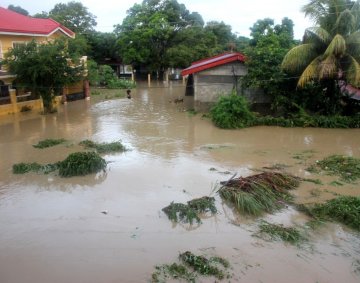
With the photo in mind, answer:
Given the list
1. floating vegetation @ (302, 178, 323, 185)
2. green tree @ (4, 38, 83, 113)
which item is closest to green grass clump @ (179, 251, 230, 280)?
floating vegetation @ (302, 178, 323, 185)

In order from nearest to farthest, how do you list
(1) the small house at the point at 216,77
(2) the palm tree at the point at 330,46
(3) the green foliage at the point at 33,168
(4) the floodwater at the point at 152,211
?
(4) the floodwater at the point at 152,211 < (3) the green foliage at the point at 33,168 < (2) the palm tree at the point at 330,46 < (1) the small house at the point at 216,77

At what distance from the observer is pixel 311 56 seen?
1661 cm

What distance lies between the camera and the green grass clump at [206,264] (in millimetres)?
6298

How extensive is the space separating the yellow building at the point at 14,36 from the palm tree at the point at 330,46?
1463cm

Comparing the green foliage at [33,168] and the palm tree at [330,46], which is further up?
the palm tree at [330,46]

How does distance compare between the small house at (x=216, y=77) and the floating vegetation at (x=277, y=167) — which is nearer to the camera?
the floating vegetation at (x=277, y=167)

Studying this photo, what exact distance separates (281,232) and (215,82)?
13.7 meters

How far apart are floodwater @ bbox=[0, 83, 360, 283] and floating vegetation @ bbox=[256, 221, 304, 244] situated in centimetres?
21

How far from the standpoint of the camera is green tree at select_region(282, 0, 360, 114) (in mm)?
15383

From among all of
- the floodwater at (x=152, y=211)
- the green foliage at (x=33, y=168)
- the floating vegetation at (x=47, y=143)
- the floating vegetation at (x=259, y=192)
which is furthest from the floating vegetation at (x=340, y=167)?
the floating vegetation at (x=47, y=143)

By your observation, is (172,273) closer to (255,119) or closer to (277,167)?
(277,167)

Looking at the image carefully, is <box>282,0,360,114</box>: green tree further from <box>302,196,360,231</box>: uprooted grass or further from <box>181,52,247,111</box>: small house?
<box>302,196,360,231</box>: uprooted grass

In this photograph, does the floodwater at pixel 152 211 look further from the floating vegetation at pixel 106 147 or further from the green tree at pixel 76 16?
the green tree at pixel 76 16

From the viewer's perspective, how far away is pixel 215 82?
798 inches
